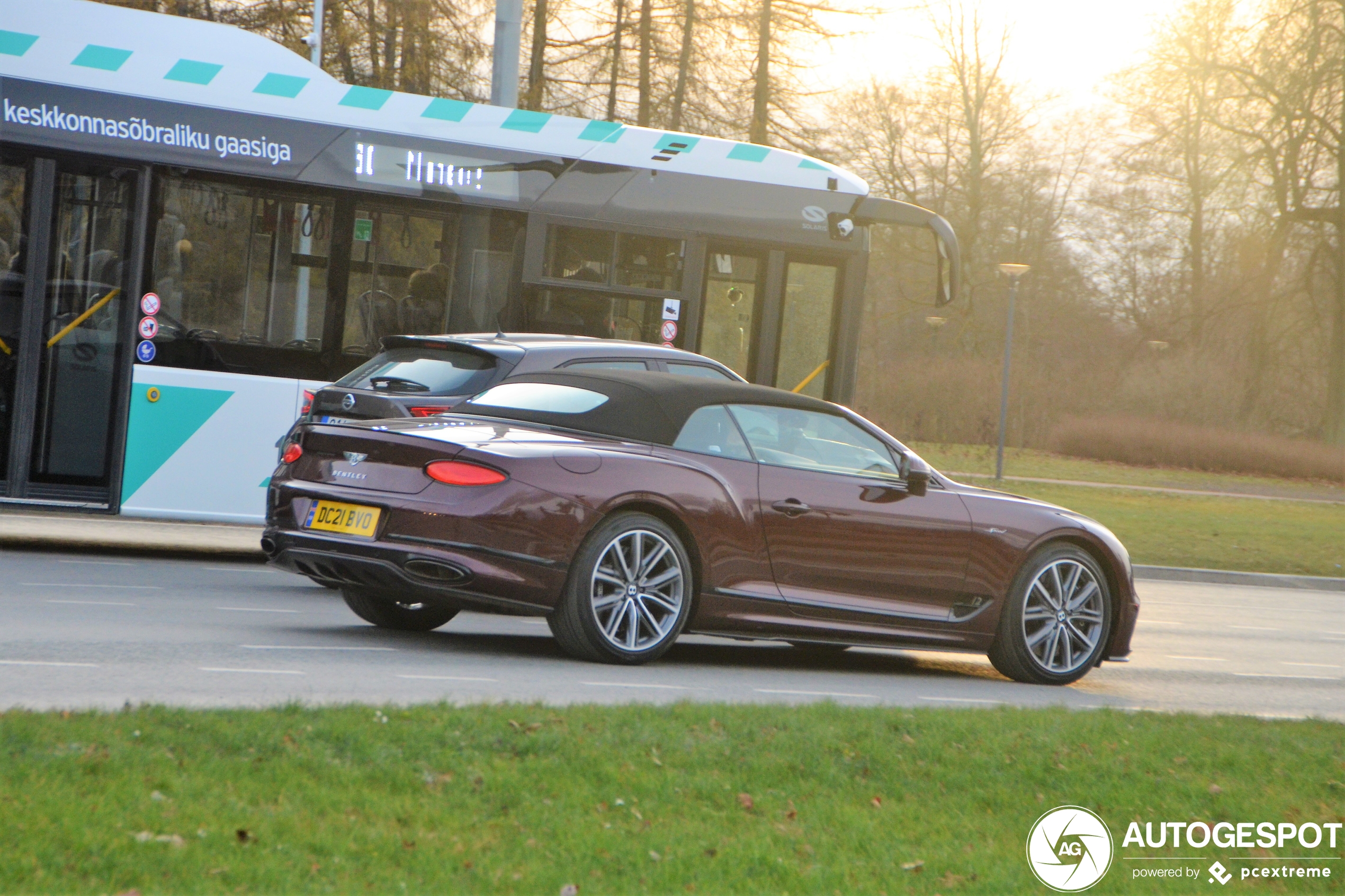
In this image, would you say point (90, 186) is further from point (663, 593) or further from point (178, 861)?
point (178, 861)

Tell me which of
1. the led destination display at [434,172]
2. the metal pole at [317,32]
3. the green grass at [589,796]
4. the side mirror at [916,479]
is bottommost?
the green grass at [589,796]

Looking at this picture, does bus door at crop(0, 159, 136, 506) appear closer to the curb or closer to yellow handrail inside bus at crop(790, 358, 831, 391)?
yellow handrail inside bus at crop(790, 358, 831, 391)

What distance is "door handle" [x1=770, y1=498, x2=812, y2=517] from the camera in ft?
26.6

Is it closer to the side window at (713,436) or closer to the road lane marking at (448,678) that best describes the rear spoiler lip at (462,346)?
the side window at (713,436)

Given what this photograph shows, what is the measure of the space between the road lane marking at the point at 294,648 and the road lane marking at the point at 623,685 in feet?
4.00

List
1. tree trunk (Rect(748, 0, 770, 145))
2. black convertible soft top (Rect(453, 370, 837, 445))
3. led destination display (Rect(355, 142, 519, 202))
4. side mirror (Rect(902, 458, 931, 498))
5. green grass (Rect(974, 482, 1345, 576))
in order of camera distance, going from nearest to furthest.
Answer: black convertible soft top (Rect(453, 370, 837, 445)) < side mirror (Rect(902, 458, 931, 498)) < led destination display (Rect(355, 142, 519, 202)) < green grass (Rect(974, 482, 1345, 576)) < tree trunk (Rect(748, 0, 770, 145))

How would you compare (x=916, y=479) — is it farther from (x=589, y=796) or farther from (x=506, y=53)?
(x=506, y=53)

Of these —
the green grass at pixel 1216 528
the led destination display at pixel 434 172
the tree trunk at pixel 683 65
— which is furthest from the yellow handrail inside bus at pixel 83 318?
the tree trunk at pixel 683 65

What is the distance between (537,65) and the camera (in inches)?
1179

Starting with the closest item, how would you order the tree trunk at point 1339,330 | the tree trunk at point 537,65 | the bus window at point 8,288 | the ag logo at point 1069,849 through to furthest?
the ag logo at point 1069,849
the bus window at point 8,288
the tree trunk at point 537,65
the tree trunk at point 1339,330

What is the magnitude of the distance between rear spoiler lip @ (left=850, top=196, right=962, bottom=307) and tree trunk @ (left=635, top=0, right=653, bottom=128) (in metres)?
17.2

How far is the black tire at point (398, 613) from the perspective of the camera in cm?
880

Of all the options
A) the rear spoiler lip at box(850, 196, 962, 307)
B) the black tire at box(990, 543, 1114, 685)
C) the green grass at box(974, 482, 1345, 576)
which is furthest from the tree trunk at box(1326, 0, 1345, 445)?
the black tire at box(990, 543, 1114, 685)

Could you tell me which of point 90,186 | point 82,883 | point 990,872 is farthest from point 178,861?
point 90,186
